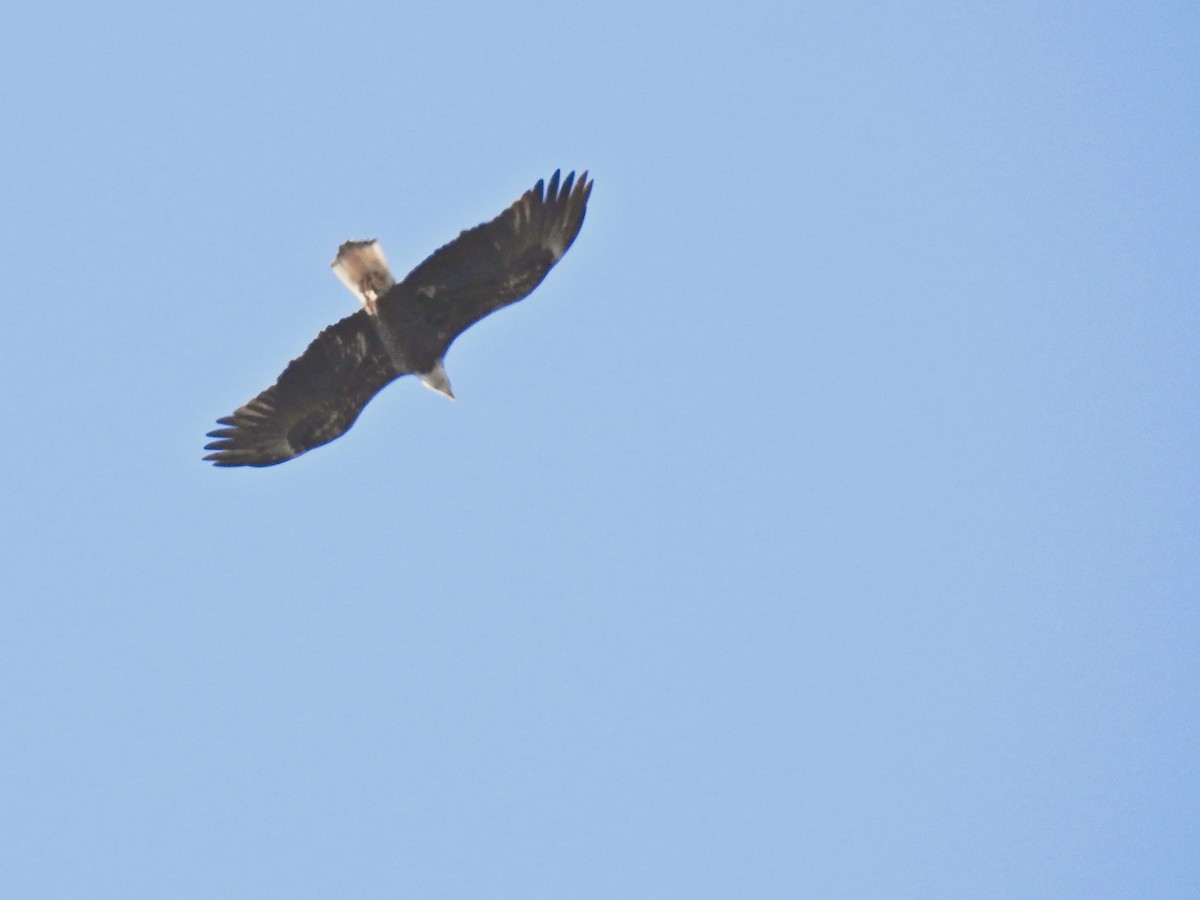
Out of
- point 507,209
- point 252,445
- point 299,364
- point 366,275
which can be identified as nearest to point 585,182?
point 507,209

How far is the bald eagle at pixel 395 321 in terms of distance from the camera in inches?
507

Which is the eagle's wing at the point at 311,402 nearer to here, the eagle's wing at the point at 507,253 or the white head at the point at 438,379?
the white head at the point at 438,379

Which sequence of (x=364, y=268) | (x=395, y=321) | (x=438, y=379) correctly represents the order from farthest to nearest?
(x=438, y=379)
(x=395, y=321)
(x=364, y=268)

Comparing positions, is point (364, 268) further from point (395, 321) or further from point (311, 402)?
point (311, 402)

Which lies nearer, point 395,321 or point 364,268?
point 364,268

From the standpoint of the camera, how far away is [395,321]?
1335 cm

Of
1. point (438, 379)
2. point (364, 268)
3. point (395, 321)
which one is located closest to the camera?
point (364, 268)

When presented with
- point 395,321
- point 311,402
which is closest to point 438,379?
point 395,321

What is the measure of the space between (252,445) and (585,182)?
4.02 metres

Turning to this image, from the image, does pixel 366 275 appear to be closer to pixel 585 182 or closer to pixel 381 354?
pixel 381 354

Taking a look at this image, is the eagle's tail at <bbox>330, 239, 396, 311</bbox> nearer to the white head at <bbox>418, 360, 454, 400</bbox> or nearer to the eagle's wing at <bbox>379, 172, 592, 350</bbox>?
the eagle's wing at <bbox>379, 172, 592, 350</bbox>

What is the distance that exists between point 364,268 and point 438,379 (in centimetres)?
136

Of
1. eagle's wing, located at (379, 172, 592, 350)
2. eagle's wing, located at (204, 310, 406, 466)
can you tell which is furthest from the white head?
eagle's wing, located at (379, 172, 592, 350)

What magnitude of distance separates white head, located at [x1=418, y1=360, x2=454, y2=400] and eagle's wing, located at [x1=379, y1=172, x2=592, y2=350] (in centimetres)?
73
